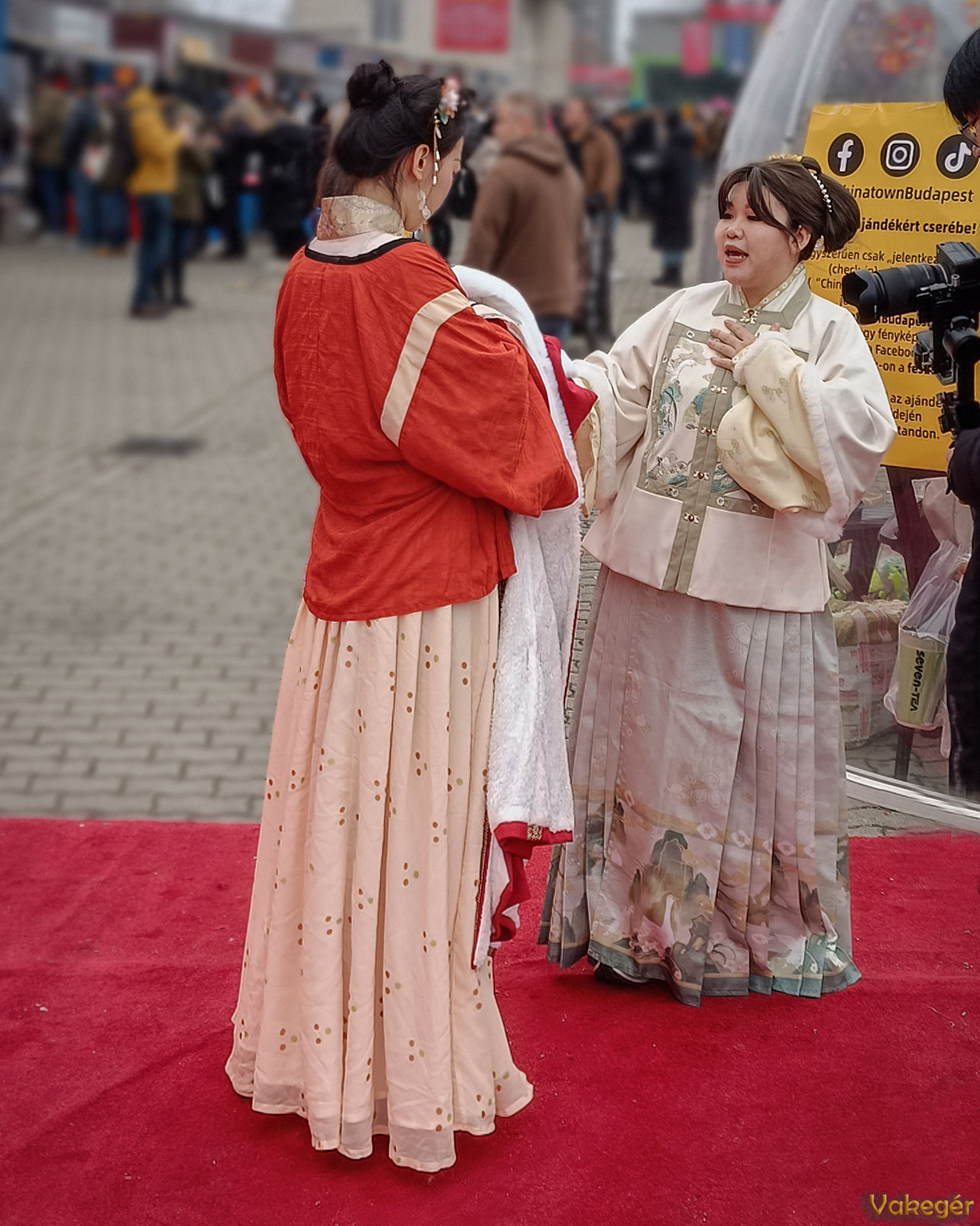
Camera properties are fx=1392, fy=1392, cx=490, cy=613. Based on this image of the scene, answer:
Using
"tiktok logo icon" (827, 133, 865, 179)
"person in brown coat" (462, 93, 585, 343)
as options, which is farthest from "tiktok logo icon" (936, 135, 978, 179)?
"person in brown coat" (462, 93, 585, 343)

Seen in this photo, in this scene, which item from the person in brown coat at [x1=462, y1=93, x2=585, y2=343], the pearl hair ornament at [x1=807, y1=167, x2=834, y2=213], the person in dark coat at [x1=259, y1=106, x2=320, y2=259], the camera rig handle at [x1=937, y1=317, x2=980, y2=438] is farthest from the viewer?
the person in brown coat at [x1=462, y1=93, x2=585, y2=343]

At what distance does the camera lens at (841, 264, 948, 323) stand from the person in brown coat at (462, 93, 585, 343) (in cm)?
432

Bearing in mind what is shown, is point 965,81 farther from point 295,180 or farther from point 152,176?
point 152,176

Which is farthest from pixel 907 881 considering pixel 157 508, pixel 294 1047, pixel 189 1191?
pixel 157 508

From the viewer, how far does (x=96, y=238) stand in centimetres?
1700

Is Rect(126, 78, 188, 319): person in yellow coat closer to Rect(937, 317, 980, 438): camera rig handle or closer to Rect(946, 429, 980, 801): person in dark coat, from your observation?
Rect(937, 317, 980, 438): camera rig handle

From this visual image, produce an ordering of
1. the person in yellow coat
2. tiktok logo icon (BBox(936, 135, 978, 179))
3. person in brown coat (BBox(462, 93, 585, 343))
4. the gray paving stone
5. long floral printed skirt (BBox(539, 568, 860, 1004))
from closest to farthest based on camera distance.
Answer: long floral printed skirt (BBox(539, 568, 860, 1004)), tiktok logo icon (BBox(936, 135, 978, 179)), the gray paving stone, person in brown coat (BBox(462, 93, 585, 343)), the person in yellow coat

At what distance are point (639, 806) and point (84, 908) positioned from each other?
142cm

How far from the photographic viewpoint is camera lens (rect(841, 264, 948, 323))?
2.40 metres

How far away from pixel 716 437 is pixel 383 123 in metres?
0.85

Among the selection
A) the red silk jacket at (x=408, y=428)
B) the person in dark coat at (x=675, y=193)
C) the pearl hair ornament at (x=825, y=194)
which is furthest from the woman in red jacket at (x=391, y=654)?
the person in dark coat at (x=675, y=193)

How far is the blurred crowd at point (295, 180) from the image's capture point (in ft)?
22.1

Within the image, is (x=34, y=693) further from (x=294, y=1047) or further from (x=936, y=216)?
(x=936, y=216)

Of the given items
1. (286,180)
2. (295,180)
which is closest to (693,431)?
(295,180)
